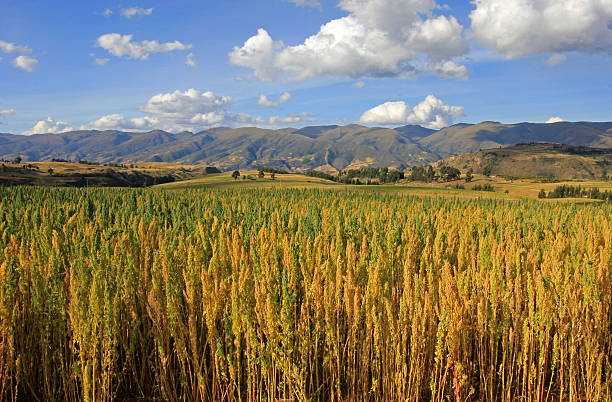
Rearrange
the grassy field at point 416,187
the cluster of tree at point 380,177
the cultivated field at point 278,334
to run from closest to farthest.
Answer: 1. the cultivated field at point 278,334
2. the grassy field at point 416,187
3. the cluster of tree at point 380,177

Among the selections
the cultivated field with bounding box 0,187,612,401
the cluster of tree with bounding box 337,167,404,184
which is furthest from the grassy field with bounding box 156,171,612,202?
the cultivated field with bounding box 0,187,612,401

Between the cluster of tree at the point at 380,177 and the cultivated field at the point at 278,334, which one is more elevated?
the cluster of tree at the point at 380,177

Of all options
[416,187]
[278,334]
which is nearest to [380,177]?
[416,187]

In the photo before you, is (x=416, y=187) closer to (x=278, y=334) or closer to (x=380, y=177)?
(x=380, y=177)

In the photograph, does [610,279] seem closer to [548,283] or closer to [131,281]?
[548,283]

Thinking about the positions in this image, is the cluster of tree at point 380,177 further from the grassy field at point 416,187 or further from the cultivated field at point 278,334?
the cultivated field at point 278,334

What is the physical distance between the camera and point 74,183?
272 ft

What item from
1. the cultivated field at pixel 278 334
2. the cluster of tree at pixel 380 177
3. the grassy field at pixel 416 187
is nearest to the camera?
the cultivated field at pixel 278 334

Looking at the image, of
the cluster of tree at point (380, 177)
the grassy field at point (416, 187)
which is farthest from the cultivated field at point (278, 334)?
the cluster of tree at point (380, 177)

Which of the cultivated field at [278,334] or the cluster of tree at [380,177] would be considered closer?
the cultivated field at [278,334]

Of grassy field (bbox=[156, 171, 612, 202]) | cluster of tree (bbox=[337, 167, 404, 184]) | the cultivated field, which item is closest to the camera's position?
the cultivated field

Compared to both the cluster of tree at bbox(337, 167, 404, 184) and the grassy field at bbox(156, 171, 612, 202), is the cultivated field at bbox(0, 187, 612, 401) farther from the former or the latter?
the cluster of tree at bbox(337, 167, 404, 184)

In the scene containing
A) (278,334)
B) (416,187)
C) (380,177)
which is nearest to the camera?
(278,334)

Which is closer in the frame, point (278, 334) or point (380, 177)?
point (278, 334)
